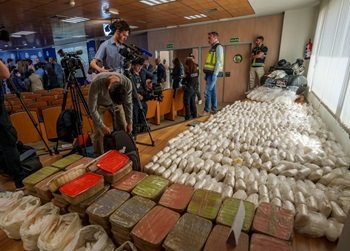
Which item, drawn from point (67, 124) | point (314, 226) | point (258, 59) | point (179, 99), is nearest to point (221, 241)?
point (314, 226)

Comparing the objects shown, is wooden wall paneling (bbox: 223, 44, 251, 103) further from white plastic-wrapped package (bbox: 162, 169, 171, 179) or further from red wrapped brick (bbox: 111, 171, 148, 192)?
red wrapped brick (bbox: 111, 171, 148, 192)

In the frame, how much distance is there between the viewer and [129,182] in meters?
1.07

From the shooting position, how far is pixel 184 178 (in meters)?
1.25

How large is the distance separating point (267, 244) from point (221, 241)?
0.54 ft

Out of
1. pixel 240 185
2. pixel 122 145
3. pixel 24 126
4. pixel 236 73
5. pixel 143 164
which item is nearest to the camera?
pixel 240 185

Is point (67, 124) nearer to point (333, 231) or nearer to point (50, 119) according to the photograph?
point (50, 119)

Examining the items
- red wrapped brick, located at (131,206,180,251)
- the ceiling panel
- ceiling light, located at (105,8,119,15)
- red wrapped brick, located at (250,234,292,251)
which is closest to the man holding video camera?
red wrapped brick, located at (131,206,180,251)

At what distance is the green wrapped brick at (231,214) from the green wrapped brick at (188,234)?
63mm

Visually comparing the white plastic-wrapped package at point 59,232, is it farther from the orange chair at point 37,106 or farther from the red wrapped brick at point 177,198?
the orange chair at point 37,106

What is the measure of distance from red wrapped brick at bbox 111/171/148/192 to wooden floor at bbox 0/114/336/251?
1.65 ft

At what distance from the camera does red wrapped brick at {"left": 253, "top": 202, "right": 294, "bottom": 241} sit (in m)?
0.76

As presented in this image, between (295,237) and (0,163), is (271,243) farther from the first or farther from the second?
(0,163)

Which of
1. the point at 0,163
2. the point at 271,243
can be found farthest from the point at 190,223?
the point at 0,163

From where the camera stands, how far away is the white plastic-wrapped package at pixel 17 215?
38.1 inches
